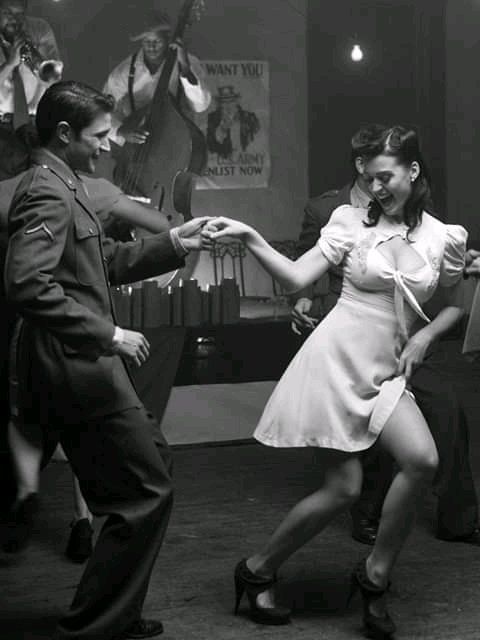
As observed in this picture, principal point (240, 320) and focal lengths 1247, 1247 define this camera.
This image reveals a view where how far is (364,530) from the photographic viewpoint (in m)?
5.55

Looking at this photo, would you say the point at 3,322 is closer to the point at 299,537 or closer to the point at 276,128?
the point at 299,537

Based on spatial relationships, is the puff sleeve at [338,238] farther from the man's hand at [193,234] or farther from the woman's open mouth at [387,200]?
the man's hand at [193,234]

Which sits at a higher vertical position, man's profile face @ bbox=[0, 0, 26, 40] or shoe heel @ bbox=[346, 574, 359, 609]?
man's profile face @ bbox=[0, 0, 26, 40]

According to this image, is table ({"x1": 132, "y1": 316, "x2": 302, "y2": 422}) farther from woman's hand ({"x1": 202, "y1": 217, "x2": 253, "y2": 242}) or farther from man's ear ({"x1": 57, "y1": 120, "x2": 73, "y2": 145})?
man's ear ({"x1": 57, "y1": 120, "x2": 73, "y2": 145})

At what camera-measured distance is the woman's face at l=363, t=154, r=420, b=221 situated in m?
4.58

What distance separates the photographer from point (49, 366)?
400 cm

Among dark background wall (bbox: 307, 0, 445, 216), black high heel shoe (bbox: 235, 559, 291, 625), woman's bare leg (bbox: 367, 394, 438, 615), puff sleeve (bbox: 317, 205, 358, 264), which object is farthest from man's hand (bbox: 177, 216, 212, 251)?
dark background wall (bbox: 307, 0, 445, 216)

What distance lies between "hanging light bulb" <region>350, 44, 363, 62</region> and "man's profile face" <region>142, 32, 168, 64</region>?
179 centimetres

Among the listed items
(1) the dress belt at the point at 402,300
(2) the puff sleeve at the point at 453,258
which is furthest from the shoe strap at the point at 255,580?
(2) the puff sleeve at the point at 453,258

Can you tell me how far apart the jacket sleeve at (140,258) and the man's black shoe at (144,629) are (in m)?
1.20

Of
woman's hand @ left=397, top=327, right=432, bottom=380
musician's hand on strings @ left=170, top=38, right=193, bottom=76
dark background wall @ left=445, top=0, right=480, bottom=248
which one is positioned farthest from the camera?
dark background wall @ left=445, top=0, right=480, bottom=248

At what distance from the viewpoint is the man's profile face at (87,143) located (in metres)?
4.08

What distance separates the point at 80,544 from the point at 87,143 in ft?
6.39

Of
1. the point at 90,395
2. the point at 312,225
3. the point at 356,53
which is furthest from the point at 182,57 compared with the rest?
the point at 90,395
